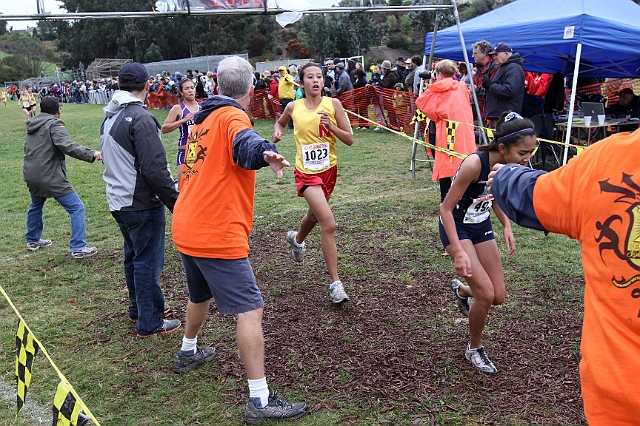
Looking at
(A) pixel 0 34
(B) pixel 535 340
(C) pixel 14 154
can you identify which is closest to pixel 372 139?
(C) pixel 14 154

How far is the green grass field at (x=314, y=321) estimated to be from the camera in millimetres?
3750

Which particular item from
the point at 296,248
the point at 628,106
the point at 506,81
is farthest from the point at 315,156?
the point at 628,106

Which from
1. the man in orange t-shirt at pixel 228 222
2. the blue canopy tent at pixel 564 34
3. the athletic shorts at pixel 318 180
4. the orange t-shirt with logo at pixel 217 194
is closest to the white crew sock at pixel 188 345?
the man in orange t-shirt at pixel 228 222

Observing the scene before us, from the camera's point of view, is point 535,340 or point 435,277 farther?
point 435,277

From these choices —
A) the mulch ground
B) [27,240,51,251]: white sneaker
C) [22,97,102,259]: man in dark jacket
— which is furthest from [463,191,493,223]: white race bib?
[27,240,51,251]: white sneaker

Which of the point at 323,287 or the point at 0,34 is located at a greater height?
the point at 0,34

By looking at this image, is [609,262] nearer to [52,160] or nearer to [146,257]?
[146,257]

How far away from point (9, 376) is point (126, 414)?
3.78 ft

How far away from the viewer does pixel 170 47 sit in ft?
226

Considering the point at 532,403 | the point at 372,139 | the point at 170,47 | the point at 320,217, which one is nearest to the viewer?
the point at 532,403

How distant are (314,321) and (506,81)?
18.9 ft

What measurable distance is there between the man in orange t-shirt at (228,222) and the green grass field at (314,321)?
1.21 feet

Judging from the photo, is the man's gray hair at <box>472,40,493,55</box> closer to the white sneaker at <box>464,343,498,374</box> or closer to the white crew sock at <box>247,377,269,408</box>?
the white sneaker at <box>464,343,498,374</box>

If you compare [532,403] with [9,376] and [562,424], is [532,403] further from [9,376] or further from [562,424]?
[9,376]
